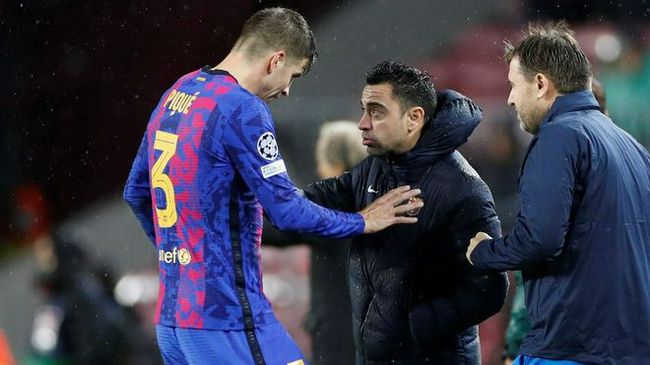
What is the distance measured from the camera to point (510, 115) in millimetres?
5109

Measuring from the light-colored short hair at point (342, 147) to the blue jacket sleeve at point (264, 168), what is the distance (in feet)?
5.79

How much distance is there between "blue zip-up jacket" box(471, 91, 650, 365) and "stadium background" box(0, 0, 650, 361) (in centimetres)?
223

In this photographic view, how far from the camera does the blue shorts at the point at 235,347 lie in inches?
105

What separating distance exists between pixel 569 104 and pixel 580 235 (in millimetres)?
309

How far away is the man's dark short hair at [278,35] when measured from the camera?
277 cm

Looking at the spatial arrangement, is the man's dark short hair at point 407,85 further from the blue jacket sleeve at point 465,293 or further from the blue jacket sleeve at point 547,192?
the blue jacket sleeve at point 547,192

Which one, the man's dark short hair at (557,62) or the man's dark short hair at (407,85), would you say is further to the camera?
the man's dark short hair at (407,85)

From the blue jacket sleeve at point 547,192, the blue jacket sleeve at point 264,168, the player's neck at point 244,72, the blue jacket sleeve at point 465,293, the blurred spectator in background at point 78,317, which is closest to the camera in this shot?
the blue jacket sleeve at point 547,192

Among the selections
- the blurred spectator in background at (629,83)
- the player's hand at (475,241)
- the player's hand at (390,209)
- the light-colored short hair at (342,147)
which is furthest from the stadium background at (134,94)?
the player's hand at (475,241)

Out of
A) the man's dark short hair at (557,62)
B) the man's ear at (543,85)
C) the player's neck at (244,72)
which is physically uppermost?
the player's neck at (244,72)

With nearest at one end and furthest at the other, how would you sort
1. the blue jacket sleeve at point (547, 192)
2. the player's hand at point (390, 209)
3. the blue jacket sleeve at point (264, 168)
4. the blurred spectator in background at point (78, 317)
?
the blue jacket sleeve at point (547, 192) < the blue jacket sleeve at point (264, 168) < the player's hand at point (390, 209) < the blurred spectator in background at point (78, 317)

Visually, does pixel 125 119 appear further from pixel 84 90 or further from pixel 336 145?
pixel 336 145

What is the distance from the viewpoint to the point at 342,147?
455 cm

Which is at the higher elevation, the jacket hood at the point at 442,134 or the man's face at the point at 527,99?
the man's face at the point at 527,99
